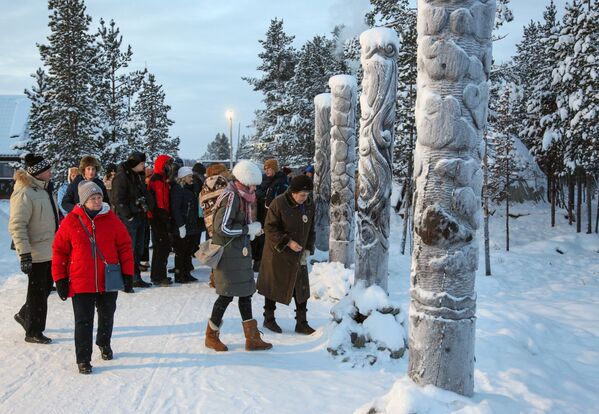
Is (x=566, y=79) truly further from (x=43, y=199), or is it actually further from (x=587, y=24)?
(x=43, y=199)

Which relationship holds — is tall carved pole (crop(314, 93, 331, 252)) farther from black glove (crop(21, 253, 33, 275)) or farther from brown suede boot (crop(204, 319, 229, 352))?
black glove (crop(21, 253, 33, 275))

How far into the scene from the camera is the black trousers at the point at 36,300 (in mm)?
6023

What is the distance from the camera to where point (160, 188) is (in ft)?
30.3

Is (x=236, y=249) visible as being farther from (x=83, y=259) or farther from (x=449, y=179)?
(x=449, y=179)

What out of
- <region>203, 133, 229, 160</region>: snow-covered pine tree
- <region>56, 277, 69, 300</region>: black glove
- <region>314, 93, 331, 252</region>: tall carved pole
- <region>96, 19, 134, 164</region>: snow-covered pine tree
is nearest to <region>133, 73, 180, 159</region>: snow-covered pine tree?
<region>96, 19, 134, 164</region>: snow-covered pine tree

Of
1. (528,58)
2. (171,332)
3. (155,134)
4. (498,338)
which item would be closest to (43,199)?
(171,332)

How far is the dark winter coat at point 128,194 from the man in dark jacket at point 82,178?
→ 0.41 meters

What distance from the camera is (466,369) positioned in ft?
11.1

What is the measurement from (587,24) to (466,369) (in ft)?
71.6

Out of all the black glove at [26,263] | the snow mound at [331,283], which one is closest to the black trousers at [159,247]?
the snow mound at [331,283]

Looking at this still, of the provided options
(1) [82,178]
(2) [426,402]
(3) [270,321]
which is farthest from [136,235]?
(2) [426,402]

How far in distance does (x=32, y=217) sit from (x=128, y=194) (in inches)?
106

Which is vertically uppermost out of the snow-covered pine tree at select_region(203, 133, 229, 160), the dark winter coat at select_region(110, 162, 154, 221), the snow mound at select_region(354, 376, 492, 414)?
the snow-covered pine tree at select_region(203, 133, 229, 160)

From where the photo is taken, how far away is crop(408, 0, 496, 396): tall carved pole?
328 centimetres
